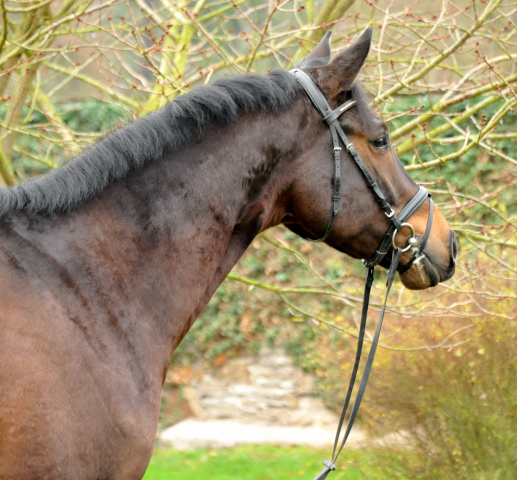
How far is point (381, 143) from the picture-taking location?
8.02ft

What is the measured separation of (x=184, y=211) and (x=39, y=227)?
51cm

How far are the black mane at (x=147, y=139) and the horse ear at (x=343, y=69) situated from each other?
137mm

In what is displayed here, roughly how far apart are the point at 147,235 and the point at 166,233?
0.07 metres

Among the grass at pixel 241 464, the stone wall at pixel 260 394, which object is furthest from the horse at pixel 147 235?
the stone wall at pixel 260 394

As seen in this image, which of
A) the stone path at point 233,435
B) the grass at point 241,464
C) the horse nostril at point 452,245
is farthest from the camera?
the stone path at point 233,435

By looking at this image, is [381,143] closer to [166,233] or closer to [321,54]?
[321,54]

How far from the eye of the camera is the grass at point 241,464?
737 centimetres

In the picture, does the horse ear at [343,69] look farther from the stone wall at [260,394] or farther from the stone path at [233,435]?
the stone wall at [260,394]

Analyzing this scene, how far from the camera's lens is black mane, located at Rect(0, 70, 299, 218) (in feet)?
6.40

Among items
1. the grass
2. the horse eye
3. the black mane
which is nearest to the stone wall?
the grass

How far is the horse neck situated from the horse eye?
15.3 inches

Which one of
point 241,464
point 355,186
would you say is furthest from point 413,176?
point 241,464

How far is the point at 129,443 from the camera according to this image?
1.83m

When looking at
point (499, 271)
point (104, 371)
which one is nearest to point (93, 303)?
point (104, 371)
